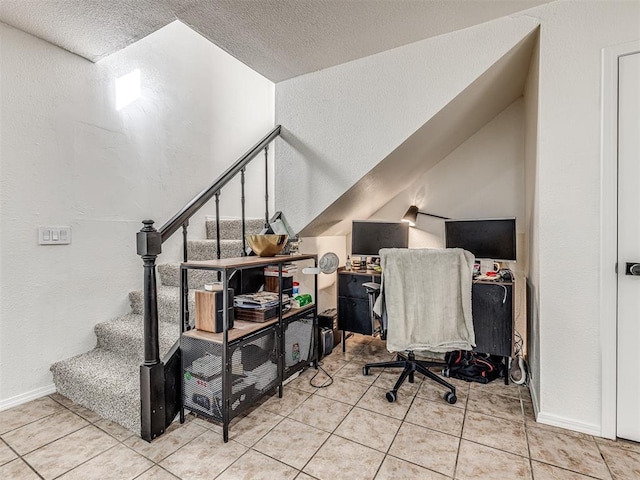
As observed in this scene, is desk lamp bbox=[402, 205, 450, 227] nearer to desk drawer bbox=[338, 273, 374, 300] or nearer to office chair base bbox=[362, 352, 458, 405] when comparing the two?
desk drawer bbox=[338, 273, 374, 300]

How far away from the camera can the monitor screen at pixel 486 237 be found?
8.36 ft

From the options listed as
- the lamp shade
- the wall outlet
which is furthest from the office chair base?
the wall outlet

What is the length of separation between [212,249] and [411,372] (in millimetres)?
1833

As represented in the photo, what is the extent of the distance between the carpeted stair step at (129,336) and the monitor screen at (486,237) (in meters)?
2.33

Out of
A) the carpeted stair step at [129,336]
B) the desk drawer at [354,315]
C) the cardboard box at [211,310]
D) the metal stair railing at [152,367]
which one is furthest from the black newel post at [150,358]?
the desk drawer at [354,315]

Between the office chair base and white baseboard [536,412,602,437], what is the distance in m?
0.47

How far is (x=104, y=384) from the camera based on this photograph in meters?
1.87

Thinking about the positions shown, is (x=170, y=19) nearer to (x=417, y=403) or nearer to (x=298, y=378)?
(x=298, y=378)

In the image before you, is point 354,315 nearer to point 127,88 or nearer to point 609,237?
point 609,237

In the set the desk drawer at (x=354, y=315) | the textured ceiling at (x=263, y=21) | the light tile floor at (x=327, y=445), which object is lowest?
the light tile floor at (x=327, y=445)

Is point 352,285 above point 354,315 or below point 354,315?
above

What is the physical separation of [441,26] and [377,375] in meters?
2.43

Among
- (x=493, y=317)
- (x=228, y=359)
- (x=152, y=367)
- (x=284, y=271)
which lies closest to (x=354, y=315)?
(x=284, y=271)

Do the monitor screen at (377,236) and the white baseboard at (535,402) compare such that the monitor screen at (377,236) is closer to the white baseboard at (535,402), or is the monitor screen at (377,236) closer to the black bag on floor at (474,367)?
the black bag on floor at (474,367)
